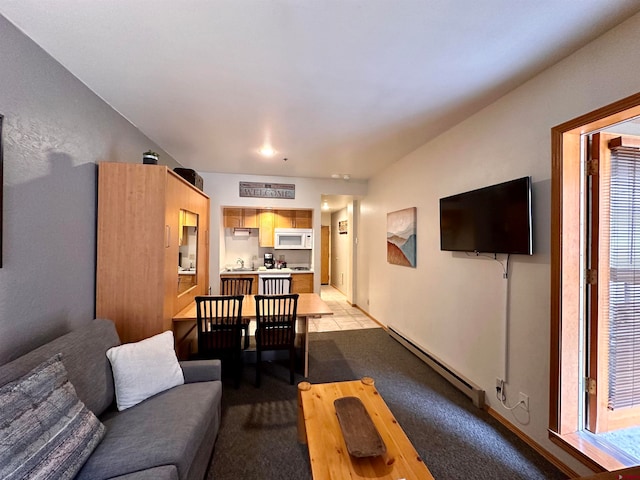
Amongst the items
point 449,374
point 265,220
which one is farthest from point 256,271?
point 449,374

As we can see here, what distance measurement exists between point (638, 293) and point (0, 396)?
3519 mm

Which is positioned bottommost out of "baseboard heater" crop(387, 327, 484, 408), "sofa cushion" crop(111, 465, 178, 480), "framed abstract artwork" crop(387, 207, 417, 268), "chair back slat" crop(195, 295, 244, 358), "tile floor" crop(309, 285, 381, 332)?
"tile floor" crop(309, 285, 381, 332)

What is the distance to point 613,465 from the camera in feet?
4.79

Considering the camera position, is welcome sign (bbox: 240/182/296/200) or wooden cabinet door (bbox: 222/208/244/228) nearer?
welcome sign (bbox: 240/182/296/200)

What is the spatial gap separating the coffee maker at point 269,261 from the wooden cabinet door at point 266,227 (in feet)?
0.98

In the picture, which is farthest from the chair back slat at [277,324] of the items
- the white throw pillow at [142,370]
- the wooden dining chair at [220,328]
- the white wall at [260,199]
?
the white wall at [260,199]

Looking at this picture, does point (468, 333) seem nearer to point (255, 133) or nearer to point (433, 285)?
point (433, 285)

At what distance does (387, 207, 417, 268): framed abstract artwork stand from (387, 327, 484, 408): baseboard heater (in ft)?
3.47

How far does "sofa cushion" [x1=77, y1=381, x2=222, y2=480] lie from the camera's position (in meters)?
1.19

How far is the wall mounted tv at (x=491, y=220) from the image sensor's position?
188 cm

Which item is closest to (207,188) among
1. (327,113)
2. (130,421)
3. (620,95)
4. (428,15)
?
(327,113)

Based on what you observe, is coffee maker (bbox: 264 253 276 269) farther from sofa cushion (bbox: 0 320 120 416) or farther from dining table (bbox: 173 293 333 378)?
sofa cushion (bbox: 0 320 120 416)

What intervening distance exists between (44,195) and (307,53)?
188 cm

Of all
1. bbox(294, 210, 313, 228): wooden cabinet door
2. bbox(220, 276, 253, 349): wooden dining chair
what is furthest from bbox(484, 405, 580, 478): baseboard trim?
bbox(294, 210, 313, 228): wooden cabinet door
